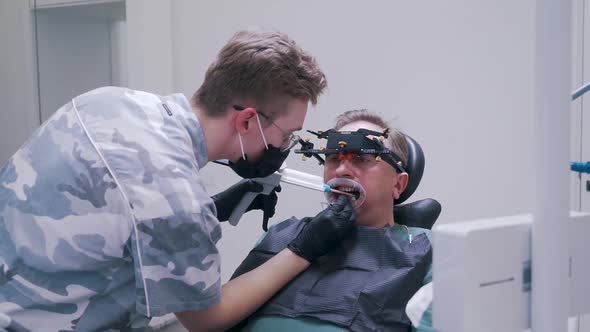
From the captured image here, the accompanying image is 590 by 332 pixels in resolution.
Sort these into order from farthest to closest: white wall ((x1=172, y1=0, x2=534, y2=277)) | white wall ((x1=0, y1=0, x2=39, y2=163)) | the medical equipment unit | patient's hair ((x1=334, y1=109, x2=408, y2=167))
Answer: white wall ((x1=0, y1=0, x2=39, y2=163))
white wall ((x1=172, y1=0, x2=534, y2=277))
patient's hair ((x1=334, y1=109, x2=408, y2=167))
the medical equipment unit

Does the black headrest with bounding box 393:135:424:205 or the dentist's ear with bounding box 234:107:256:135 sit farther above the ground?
the dentist's ear with bounding box 234:107:256:135

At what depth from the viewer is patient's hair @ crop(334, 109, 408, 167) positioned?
6.15 feet

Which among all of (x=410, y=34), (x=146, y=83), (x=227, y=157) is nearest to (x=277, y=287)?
(x=227, y=157)

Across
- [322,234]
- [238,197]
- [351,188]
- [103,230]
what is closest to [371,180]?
[351,188]

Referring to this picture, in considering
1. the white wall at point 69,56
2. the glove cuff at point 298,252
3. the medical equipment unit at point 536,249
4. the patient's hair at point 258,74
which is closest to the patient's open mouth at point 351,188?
the glove cuff at point 298,252

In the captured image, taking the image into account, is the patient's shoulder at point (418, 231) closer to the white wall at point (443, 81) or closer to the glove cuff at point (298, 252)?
the glove cuff at point (298, 252)

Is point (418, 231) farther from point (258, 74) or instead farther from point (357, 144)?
point (258, 74)

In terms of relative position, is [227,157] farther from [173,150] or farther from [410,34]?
[410,34]

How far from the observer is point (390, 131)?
188 centimetres

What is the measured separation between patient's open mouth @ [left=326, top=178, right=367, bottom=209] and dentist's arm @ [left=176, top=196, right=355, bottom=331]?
8 cm

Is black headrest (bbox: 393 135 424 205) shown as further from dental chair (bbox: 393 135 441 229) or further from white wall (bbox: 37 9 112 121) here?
white wall (bbox: 37 9 112 121)

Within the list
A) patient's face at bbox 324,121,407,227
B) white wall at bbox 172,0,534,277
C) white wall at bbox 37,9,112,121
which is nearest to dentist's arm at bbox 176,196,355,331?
patient's face at bbox 324,121,407,227

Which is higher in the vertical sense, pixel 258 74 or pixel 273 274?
pixel 258 74

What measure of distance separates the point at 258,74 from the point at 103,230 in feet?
→ 1.71
